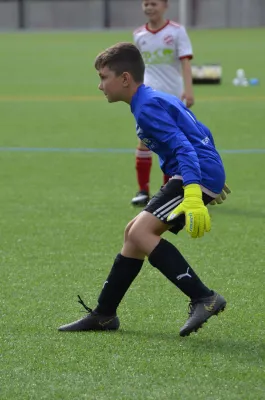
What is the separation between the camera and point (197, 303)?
17.6 feet

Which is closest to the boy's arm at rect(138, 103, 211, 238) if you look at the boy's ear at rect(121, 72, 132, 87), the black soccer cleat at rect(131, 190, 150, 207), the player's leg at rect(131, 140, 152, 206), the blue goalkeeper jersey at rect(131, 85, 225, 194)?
the blue goalkeeper jersey at rect(131, 85, 225, 194)

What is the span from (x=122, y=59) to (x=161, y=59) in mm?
4669

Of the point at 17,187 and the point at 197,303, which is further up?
the point at 197,303

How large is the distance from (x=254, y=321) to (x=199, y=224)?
887 millimetres

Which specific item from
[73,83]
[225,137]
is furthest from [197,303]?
[73,83]

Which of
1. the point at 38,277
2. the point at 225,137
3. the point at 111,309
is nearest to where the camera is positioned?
the point at 111,309

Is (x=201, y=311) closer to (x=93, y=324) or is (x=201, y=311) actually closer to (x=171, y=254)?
(x=171, y=254)

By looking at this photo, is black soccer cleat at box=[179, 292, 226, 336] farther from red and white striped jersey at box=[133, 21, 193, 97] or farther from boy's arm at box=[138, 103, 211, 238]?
red and white striped jersey at box=[133, 21, 193, 97]

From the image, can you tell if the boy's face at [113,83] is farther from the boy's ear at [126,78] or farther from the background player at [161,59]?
the background player at [161,59]

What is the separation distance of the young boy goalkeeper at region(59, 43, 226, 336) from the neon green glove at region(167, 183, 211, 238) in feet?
0.11

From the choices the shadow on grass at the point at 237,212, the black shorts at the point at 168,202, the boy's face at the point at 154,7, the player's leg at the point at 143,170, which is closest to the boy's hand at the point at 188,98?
the player's leg at the point at 143,170

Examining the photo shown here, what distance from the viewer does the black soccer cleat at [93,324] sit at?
5562 mm

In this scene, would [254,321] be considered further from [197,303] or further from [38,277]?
[38,277]

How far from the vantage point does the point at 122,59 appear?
5.38 metres
